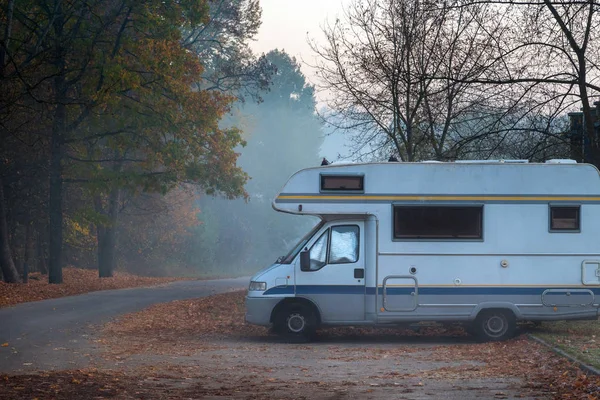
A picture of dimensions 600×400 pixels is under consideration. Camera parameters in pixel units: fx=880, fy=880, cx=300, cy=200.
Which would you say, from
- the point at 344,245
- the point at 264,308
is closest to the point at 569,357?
the point at 344,245

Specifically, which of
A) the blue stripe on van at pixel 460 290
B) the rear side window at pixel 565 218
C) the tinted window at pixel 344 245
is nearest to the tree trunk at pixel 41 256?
the tinted window at pixel 344 245

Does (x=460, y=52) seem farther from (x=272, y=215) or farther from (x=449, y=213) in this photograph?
(x=272, y=215)

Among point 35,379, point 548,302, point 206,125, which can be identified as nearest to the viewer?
point 35,379

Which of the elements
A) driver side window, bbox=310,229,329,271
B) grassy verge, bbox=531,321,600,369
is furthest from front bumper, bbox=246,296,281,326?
grassy verge, bbox=531,321,600,369

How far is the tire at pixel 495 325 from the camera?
1575 cm

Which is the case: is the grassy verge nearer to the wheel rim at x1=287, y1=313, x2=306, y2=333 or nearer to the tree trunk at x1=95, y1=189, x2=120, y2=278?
the wheel rim at x1=287, y1=313, x2=306, y2=333

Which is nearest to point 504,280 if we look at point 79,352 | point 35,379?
point 79,352

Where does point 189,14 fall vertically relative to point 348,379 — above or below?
above

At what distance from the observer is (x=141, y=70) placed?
30.9 meters

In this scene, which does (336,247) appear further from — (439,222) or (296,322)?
(439,222)

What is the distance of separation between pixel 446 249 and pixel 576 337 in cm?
271

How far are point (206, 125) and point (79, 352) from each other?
19906 mm

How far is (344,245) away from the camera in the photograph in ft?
52.3

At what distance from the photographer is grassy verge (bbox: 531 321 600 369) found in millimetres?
12430
